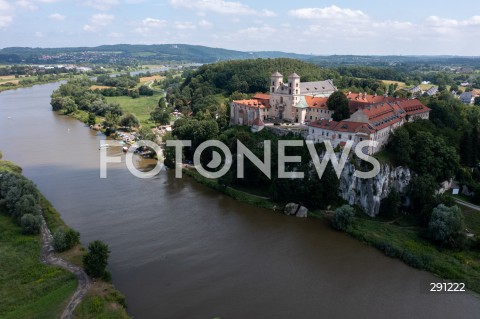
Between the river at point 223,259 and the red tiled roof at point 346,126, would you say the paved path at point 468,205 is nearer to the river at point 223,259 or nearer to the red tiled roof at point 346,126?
the red tiled roof at point 346,126

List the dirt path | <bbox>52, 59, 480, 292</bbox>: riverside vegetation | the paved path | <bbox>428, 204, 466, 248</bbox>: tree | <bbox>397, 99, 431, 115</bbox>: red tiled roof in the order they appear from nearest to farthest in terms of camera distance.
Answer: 1. the dirt path
2. <bbox>52, 59, 480, 292</bbox>: riverside vegetation
3. <bbox>428, 204, 466, 248</bbox>: tree
4. the paved path
5. <bbox>397, 99, 431, 115</bbox>: red tiled roof

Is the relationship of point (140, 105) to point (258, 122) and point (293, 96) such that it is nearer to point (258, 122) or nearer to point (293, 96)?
point (258, 122)

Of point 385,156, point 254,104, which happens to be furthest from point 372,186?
point 254,104

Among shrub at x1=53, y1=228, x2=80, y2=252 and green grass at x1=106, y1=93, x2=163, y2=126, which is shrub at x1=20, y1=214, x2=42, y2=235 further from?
green grass at x1=106, y1=93, x2=163, y2=126

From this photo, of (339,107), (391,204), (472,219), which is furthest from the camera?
(339,107)

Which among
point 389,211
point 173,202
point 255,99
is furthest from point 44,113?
point 389,211

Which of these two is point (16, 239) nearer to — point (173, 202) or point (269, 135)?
point (173, 202)

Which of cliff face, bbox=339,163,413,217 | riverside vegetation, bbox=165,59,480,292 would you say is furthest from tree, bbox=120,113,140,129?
cliff face, bbox=339,163,413,217
